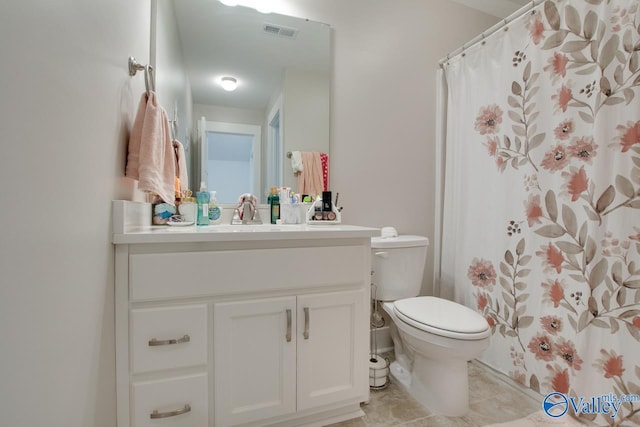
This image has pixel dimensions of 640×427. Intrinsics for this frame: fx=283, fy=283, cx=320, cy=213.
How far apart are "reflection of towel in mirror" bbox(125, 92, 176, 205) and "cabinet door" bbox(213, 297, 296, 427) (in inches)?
19.3

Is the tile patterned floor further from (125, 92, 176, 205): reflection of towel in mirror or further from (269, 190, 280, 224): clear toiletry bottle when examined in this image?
(125, 92, 176, 205): reflection of towel in mirror

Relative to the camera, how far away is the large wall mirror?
153 cm

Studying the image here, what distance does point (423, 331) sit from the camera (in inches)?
49.1

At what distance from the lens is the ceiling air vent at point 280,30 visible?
1.61 metres

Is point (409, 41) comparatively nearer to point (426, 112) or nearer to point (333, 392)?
point (426, 112)

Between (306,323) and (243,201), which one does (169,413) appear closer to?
(306,323)

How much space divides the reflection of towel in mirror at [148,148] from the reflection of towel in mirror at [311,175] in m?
0.80

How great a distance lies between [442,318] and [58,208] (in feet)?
4.56

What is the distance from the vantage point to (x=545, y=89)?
1363mm

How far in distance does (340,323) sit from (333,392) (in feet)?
0.94

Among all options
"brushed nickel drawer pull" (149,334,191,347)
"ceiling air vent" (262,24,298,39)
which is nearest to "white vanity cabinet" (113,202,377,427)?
"brushed nickel drawer pull" (149,334,191,347)

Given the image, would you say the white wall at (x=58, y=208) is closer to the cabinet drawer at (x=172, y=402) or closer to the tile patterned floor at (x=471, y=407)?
the cabinet drawer at (x=172, y=402)

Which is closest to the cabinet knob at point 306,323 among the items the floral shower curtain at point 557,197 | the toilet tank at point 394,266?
the toilet tank at point 394,266

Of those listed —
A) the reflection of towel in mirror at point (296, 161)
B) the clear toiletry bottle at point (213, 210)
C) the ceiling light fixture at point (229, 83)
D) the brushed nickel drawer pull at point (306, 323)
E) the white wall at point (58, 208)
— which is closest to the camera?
the white wall at point (58, 208)
